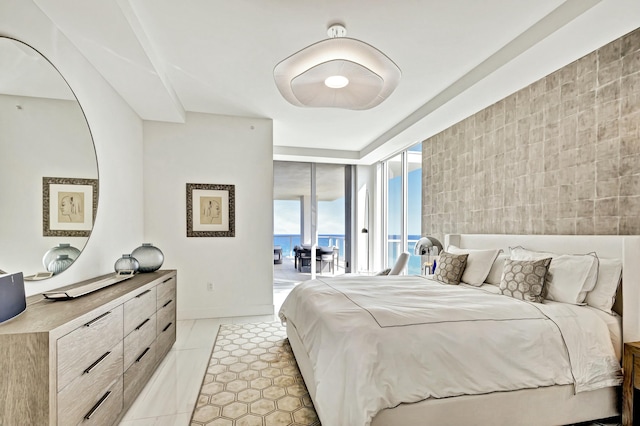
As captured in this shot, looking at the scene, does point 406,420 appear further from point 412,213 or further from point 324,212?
point 324,212

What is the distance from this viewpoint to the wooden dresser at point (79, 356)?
1325 mm

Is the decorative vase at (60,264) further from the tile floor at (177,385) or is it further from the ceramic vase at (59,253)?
the tile floor at (177,385)

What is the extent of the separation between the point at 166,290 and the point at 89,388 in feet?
5.04

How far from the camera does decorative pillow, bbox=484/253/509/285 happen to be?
3.12 m

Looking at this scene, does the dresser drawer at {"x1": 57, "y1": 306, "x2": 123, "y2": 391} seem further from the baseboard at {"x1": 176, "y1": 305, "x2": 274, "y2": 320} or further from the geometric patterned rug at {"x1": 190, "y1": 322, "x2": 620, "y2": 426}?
the baseboard at {"x1": 176, "y1": 305, "x2": 274, "y2": 320}

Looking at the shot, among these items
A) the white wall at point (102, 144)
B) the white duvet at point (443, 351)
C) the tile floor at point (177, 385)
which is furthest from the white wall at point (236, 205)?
the white duvet at point (443, 351)

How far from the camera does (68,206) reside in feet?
7.53

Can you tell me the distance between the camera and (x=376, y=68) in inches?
90.0

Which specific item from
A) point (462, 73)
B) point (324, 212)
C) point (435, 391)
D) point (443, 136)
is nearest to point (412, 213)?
point (443, 136)

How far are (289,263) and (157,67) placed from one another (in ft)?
17.7

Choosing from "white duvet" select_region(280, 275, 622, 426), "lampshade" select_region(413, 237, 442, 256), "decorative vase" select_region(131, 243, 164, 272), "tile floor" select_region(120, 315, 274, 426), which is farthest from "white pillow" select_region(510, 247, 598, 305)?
"decorative vase" select_region(131, 243, 164, 272)

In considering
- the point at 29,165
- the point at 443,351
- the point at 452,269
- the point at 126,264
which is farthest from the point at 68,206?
the point at 452,269

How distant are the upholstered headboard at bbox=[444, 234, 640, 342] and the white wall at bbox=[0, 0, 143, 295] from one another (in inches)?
147

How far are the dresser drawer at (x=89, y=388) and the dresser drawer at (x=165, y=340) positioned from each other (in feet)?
2.85
